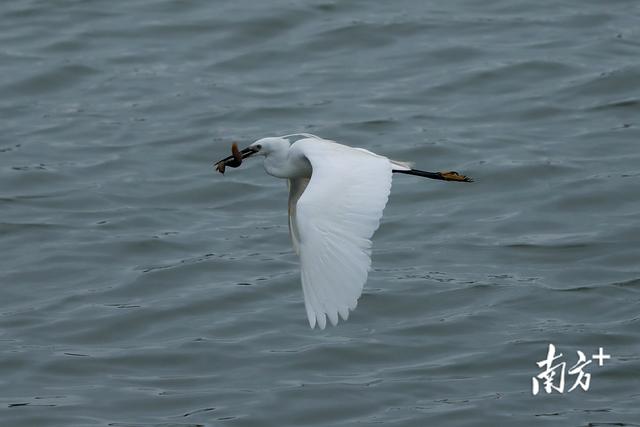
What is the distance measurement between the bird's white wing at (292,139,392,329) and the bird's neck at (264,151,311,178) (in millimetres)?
751

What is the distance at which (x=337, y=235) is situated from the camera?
7102 mm

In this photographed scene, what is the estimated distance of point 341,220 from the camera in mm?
7148

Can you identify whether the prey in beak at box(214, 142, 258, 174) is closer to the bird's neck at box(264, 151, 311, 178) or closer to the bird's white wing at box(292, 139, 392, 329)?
the bird's neck at box(264, 151, 311, 178)

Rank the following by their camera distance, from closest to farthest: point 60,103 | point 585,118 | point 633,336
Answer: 1. point 633,336
2. point 585,118
3. point 60,103

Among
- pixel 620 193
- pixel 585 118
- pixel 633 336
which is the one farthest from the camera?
pixel 585 118

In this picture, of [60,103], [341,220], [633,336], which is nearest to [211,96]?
[60,103]

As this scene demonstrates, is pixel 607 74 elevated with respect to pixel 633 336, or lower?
elevated

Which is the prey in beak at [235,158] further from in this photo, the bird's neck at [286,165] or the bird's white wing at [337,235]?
the bird's white wing at [337,235]

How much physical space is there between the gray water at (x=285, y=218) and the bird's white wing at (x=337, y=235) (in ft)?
6.06

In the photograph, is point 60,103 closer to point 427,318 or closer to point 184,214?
point 184,214

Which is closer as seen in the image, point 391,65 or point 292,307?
point 292,307

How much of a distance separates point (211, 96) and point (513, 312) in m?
4.75

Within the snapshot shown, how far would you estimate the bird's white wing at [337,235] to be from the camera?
6977 millimetres

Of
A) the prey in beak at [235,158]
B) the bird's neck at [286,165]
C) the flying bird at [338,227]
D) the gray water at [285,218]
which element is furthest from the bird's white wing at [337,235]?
the gray water at [285,218]
